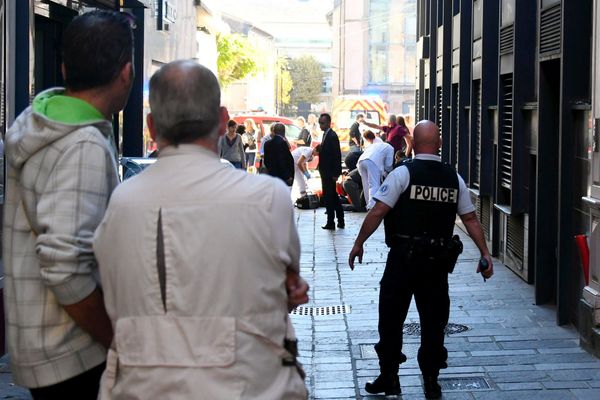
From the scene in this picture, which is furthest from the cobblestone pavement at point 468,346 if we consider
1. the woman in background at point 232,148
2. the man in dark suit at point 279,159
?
the woman in background at point 232,148

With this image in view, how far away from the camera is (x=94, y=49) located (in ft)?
10.7

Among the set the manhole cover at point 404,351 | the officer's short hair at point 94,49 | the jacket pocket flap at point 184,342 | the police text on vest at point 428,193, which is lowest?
the manhole cover at point 404,351

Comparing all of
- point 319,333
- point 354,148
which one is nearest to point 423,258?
point 319,333

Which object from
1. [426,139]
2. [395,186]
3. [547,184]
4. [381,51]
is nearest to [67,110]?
[395,186]

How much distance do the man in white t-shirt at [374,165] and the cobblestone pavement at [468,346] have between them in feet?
→ 25.8

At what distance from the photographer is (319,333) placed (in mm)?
9680

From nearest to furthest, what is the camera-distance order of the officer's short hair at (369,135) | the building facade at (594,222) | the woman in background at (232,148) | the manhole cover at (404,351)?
the building facade at (594,222), the manhole cover at (404,351), the woman in background at (232,148), the officer's short hair at (369,135)

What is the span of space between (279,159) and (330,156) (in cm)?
157

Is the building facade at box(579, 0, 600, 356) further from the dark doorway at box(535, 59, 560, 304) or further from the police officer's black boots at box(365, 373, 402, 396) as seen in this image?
the dark doorway at box(535, 59, 560, 304)

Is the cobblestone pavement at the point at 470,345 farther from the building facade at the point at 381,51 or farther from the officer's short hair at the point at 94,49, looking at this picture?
the building facade at the point at 381,51

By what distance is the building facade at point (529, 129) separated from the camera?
30.0 ft

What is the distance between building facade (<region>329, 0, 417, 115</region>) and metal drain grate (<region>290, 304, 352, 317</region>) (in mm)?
79181

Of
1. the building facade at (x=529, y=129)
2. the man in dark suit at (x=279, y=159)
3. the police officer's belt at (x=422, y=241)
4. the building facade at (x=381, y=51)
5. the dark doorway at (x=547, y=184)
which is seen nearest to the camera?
the police officer's belt at (x=422, y=241)

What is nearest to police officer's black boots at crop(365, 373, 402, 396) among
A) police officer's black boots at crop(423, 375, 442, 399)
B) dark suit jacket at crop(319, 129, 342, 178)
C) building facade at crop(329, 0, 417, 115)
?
police officer's black boots at crop(423, 375, 442, 399)
